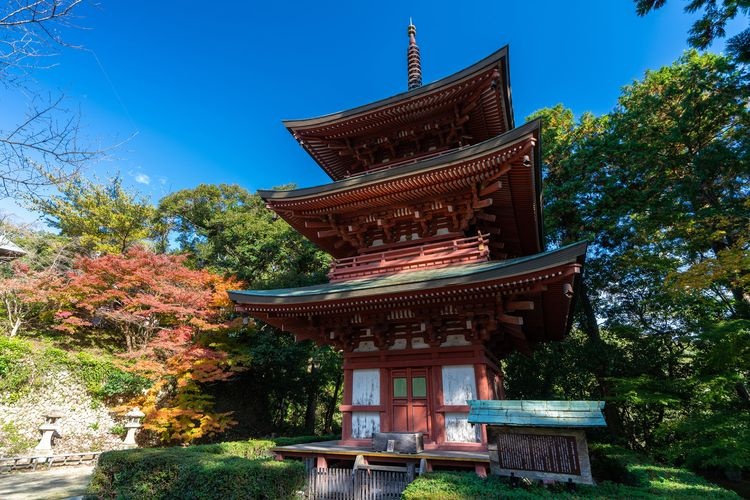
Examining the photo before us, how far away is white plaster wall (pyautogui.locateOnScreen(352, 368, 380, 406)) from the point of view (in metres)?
9.52

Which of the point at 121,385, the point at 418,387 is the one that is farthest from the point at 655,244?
the point at 121,385

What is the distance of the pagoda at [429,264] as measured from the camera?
26.9 ft

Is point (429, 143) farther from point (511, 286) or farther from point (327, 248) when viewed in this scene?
point (511, 286)

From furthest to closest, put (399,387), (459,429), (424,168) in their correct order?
(399,387), (424,168), (459,429)

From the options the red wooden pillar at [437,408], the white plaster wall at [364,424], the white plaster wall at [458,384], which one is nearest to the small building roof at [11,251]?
the white plaster wall at [364,424]

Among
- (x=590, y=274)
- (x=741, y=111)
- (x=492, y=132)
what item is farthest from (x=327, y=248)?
(x=741, y=111)

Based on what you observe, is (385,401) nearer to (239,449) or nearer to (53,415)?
(239,449)

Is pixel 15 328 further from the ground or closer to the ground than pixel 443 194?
closer to the ground

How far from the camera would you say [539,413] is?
5867 millimetres

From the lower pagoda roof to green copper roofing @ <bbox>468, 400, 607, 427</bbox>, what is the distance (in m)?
2.26

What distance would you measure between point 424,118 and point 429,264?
484cm

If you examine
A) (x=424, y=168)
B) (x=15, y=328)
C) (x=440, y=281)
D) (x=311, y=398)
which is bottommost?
(x=311, y=398)

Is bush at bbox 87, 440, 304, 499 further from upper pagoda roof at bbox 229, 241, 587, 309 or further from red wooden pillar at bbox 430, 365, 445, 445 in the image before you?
upper pagoda roof at bbox 229, 241, 587, 309

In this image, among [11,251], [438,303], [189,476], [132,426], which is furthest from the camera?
[11,251]
